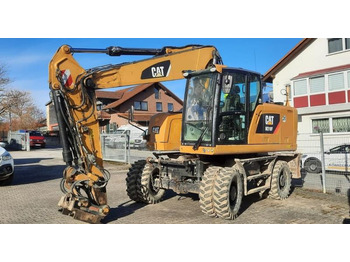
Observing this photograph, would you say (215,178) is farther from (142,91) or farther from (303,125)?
(142,91)

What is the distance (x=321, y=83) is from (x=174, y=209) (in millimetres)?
14961

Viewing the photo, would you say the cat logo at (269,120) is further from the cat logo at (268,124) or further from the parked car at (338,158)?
the parked car at (338,158)

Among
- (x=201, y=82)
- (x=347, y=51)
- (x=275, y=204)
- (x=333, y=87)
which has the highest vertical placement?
(x=347, y=51)

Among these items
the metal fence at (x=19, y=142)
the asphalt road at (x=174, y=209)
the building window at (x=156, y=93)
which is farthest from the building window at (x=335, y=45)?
the metal fence at (x=19, y=142)

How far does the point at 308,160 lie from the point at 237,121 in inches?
254

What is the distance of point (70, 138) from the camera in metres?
5.70

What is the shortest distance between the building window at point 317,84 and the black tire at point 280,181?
1184 centimetres

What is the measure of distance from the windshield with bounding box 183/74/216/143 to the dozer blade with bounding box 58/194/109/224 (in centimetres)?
215

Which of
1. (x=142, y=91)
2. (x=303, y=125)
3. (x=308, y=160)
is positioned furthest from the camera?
(x=142, y=91)

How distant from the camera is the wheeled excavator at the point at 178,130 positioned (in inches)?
221

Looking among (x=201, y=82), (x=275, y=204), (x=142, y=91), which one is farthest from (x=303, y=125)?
(x=142, y=91)

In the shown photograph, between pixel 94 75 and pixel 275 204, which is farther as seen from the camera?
pixel 275 204

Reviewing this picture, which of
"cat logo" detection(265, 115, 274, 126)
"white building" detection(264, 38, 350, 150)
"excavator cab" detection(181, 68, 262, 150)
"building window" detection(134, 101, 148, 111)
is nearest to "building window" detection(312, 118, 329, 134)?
"white building" detection(264, 38, 350, 150)

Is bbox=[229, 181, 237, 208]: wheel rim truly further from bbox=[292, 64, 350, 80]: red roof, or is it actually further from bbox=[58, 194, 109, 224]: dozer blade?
bbox=[292, 64, 350, 80]: red roof
